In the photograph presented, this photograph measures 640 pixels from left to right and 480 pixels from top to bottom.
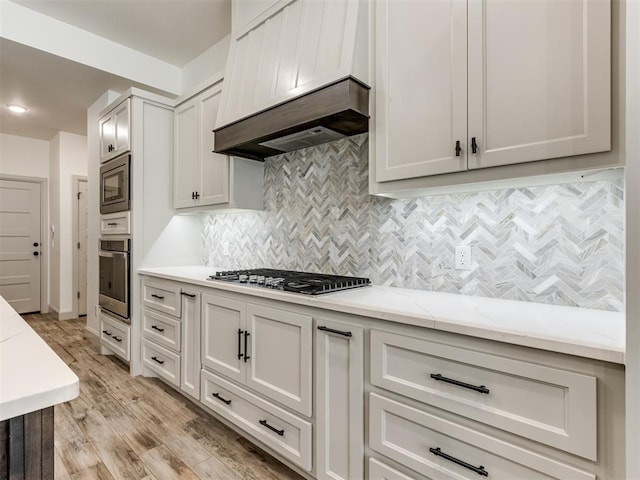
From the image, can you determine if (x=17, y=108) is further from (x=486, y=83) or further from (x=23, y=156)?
(x=486, y=83)

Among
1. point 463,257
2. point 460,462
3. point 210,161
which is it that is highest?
point 210,161

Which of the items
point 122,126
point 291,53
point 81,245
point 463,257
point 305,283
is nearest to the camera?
point 463,257

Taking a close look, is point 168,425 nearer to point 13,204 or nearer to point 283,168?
point 283,168

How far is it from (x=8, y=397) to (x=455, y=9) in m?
1.77

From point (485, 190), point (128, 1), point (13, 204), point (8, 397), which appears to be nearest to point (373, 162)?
point (485, 190)

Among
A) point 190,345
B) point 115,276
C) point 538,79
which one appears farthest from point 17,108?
point 538,79

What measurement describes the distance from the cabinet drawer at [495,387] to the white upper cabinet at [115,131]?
9.38 feet

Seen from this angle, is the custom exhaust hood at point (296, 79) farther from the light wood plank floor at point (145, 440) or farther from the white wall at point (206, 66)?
the light wood plank floor at point (145, 440)

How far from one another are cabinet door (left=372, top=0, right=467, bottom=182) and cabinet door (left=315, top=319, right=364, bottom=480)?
750 mm

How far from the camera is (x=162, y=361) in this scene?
2.67 m

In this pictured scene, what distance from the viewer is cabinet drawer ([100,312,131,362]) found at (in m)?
2.99

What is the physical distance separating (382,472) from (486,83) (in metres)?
1.55

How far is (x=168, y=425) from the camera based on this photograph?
2180 millimetres

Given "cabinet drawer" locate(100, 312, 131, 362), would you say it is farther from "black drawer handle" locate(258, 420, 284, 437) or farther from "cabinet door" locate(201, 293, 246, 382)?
"black drawer handle" locate(258, 420, 284, 437)
